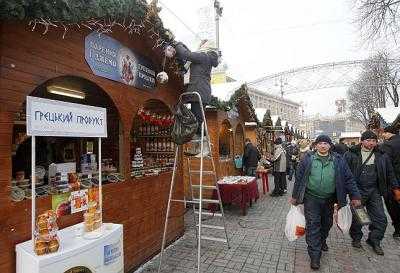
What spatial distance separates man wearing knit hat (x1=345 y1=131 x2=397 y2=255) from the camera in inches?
220

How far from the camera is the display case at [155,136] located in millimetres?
6413

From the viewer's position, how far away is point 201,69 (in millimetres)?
5211

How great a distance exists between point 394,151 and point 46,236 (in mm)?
6046

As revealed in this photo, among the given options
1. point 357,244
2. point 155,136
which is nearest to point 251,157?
point 155,136

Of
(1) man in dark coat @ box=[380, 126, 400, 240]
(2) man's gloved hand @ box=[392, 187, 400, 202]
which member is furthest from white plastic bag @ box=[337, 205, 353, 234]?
(1) man in dark coat @ box=[380, 126, 400, 240]

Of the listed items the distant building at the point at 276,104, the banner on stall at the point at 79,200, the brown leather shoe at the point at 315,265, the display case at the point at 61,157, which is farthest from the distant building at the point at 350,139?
the distant building at the point at 276,104

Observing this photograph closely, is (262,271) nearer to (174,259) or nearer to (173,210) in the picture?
(174,259)

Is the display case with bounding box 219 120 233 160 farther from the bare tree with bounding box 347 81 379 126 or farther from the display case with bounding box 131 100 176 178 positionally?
the bare tree with bounding box 347 81 379 126

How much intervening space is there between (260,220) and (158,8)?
5567mm

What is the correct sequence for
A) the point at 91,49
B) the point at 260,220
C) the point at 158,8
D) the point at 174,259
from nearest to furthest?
the point at 91,49, the point at 158,8, the point at 174,259, the point at 260,220

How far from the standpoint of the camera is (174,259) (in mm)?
5398

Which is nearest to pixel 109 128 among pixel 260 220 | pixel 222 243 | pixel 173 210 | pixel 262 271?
pixel 173 210

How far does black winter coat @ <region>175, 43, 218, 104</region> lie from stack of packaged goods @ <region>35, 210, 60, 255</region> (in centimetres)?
303

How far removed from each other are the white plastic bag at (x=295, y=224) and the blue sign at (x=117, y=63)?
316 cm
